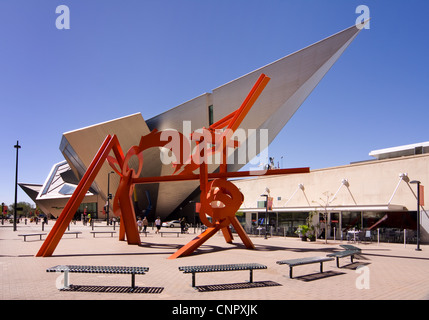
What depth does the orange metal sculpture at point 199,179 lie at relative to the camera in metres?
12.1

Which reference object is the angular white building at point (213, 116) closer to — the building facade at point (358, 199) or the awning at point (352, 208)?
the building facade at point (358, 199)

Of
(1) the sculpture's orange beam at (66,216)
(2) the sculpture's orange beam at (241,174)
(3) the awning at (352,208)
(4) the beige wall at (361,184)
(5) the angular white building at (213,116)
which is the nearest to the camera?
(1) the sculpture's orange beam at (66,216)

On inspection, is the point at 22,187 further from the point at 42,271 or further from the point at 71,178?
the point at 42,271

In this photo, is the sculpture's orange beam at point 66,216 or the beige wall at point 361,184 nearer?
the sculpture's orange beam at point 66,216

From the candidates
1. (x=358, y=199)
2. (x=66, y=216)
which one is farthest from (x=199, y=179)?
(x=358, y=199)

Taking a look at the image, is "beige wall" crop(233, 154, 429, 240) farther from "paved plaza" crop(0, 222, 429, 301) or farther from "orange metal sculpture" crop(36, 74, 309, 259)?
"orange metal sculpture" crop(36, 74, 309, 259)

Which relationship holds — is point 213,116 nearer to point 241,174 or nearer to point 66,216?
point 241,174

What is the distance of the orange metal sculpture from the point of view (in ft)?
39.5

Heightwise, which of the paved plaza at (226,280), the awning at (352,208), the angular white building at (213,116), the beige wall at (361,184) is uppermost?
the angular white building at (213,116)

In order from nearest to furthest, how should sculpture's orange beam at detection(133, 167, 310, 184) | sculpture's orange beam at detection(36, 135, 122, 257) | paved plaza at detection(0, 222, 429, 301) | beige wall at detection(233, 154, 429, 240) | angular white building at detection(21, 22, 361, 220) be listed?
paved plaza at detection(0, 222, 429, 301), sculpture's orange beam at detection(36, 135, 122, 257), sculpture's orange beam at detection(133, 167, 310, 184), beige wall at detection(233, 154, 429, 240), angular white building at detection(21, 22, 361, 220)

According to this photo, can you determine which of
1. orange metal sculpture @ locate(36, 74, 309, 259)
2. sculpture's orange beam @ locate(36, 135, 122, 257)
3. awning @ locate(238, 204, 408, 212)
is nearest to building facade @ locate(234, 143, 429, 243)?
awning @ locate(238, 204, 408, 212)

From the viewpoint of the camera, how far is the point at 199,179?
13.8m

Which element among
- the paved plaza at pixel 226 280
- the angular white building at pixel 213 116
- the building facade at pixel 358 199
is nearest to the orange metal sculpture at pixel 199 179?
the paved plaza at pixel 226 280
